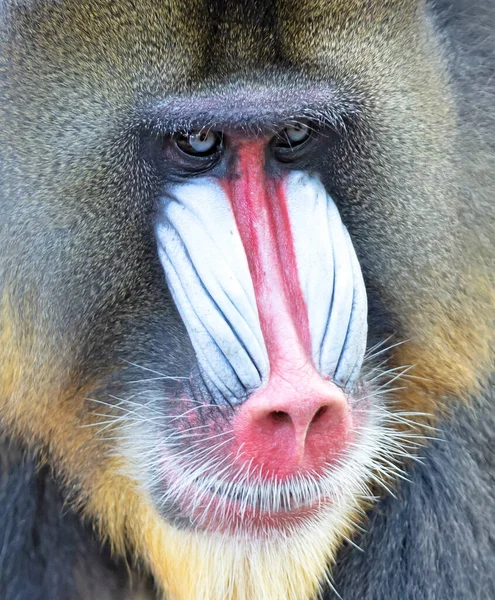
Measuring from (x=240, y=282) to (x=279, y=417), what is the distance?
1.11 ft

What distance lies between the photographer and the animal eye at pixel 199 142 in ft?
8.14

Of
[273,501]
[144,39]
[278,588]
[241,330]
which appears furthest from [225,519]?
[144,39]

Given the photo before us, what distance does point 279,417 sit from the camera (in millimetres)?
2295

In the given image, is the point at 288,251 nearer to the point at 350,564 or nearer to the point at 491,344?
the point at 491,344

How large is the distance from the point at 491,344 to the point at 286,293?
0.80 metres

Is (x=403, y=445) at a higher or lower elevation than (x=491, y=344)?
lower

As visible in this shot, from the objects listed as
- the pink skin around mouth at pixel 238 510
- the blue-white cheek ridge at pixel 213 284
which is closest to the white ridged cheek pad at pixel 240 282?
the blue-white cheek ridge at pixel 213 284

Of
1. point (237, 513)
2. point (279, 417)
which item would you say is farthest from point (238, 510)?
point (279, 417)

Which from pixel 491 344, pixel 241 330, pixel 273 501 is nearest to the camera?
pixel 241 330

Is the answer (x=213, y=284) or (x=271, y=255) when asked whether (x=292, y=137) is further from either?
(x=213, y=284)

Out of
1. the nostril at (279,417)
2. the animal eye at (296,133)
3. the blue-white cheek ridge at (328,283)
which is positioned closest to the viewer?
the nostril at (279,417)

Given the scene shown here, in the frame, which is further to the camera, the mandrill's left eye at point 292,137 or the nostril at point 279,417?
the mandrill's left eye at point 292,137

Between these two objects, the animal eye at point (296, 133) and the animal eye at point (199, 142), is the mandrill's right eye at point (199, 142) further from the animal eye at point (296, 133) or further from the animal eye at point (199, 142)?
the animal eye at point (296, 133)

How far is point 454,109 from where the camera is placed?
270cm
